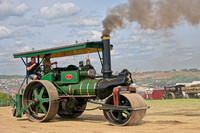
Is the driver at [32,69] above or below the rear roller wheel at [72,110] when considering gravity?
above

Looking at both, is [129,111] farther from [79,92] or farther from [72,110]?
[72,110]

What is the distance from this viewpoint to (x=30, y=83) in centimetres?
984

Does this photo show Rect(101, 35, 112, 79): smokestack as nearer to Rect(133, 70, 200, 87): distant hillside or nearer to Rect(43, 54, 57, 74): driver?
Rect(43, 54, 57, 74): driver

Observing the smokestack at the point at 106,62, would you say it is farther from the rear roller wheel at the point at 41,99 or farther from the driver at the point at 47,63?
the driver at the point at 47,63

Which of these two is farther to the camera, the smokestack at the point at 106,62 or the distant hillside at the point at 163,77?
the distant hillside at the point at 163,77

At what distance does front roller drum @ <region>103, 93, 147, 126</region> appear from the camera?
7.63 m

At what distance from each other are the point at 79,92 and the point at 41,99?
4.31 ft

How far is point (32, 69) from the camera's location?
10.2 meters

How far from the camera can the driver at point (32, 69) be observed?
1009 centimetres

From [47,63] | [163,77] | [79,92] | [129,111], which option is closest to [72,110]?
[79,92]

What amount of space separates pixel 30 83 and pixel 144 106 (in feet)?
13.1

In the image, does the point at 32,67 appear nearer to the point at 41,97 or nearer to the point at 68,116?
the point at 41,97

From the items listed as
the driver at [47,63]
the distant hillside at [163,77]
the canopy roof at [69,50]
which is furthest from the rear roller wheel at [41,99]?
the distant hillside at [163,77]

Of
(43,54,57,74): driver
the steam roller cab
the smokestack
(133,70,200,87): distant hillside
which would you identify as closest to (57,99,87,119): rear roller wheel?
the steam roller cab
